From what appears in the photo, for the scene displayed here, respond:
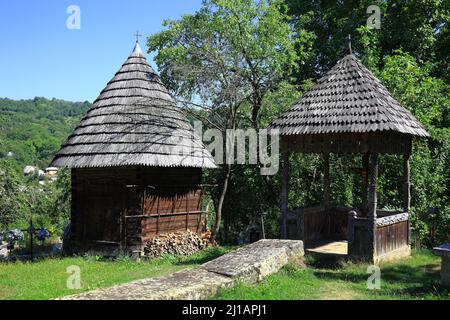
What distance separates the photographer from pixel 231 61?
14773 millimetres

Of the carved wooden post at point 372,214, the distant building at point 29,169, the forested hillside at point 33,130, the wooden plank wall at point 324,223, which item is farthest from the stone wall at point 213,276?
the distant building at point 29,169

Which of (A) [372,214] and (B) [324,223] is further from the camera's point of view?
(B) [324,223]

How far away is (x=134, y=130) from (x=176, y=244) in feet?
11.4

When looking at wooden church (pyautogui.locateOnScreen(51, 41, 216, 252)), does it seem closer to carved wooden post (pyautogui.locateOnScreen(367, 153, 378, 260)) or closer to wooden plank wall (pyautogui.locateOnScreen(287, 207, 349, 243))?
wooden plank wall (pyautogui.locateOnScreen(287, 207, 349, 243))

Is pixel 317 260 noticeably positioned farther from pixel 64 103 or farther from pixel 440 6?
pixel 64 103

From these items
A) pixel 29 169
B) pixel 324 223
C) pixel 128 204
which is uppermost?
pixel 29 169

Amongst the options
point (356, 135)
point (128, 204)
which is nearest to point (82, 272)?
point (128, 204)

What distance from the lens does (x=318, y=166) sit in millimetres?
16359

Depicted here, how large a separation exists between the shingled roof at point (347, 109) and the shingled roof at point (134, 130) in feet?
11.4

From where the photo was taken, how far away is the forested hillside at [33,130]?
60.4 m

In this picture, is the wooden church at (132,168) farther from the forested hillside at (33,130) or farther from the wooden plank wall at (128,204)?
the forested hillside at (33,130)

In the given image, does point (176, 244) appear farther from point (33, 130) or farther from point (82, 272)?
point (33, 130)

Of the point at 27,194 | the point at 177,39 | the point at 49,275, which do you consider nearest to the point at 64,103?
the point at 27,194

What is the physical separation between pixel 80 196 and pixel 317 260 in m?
7.11
